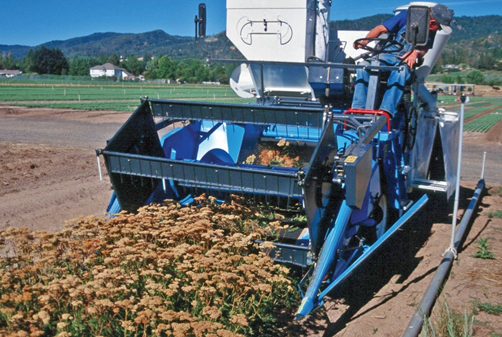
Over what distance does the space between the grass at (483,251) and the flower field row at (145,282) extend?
251cm

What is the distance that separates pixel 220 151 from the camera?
22.2 ft

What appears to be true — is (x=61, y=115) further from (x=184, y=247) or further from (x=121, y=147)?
(x=184, y=247)

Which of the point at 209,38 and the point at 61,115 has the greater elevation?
the point at 209,38

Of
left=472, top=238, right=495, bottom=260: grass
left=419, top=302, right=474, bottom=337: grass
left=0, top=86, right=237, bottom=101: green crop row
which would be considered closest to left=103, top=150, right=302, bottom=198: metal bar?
left=419, top=302, right=474, bottom=337: grass

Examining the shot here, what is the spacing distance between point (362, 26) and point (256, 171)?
5.01 m

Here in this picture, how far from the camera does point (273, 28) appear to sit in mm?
8078

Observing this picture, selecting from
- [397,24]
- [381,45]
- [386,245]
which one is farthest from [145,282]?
[397,24]

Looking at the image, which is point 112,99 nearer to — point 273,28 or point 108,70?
point 273,28

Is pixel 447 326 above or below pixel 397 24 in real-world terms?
below

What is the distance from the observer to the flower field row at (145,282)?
12.6 ft

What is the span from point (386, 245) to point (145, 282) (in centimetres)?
377

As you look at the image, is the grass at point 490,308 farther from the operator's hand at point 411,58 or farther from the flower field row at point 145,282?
the operator's hand at point 411,58

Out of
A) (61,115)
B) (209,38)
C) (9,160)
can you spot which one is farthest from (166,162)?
(61,115)

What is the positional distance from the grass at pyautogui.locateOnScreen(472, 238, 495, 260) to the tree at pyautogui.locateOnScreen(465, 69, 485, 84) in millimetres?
76700
